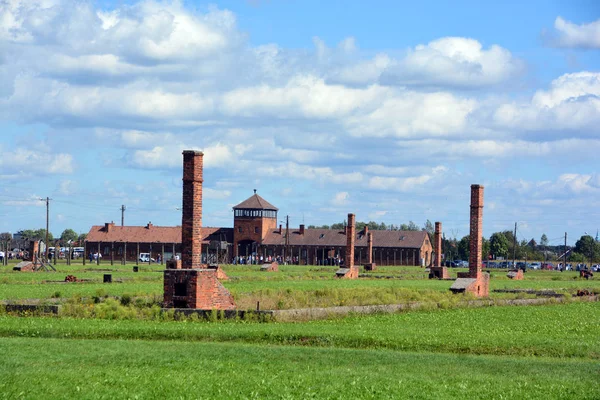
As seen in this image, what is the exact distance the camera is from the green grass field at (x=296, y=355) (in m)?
15.6

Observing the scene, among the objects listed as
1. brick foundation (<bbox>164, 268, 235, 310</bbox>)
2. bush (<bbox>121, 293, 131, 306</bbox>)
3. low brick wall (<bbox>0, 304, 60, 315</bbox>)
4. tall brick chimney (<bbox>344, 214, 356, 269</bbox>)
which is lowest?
low brick wall (<bbox>0, 304, 60, 315</bbox>)

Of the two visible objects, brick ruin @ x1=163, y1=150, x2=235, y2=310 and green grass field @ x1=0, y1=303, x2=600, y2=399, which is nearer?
green grass field @ x1=0, y1=303, x2=600, y2=399

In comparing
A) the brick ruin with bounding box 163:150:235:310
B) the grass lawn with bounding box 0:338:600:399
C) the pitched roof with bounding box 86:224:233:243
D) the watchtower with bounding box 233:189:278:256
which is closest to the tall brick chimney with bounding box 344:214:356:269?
the brick ruin with bounding box 163:150:235:310

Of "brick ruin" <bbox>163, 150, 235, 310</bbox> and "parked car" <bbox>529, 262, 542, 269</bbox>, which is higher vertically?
"brick ruin" <bbox>163, 150, 235, 310</bbox>

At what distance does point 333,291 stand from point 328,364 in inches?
772

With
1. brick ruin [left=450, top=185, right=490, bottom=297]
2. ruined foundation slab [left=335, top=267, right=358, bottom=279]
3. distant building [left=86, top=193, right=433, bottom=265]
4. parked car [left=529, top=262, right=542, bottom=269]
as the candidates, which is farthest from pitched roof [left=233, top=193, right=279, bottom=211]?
brick ruin [left=450, top=185, right=490, bottom=297]

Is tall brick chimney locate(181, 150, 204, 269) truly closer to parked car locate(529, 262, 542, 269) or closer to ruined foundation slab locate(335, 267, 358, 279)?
ruined foundation slab locate(335, 267, 358, 279)

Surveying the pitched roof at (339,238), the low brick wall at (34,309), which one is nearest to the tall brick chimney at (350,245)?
the low brick wall at (34,309)

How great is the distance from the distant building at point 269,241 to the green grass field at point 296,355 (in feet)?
279

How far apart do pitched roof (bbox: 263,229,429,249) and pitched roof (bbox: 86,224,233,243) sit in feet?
22.6

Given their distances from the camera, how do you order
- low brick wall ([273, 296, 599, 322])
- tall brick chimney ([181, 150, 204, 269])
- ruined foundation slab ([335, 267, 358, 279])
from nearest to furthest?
low brick wall ([273, 296, 599, 322]), tall brick chimney ([181, 150, 204, 269]), ruined foundation slab ([335, 267, 358, 279])

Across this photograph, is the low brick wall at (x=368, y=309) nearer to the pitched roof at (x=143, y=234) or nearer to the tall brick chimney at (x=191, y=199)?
the tall brick chimney at (x=191, y=199)

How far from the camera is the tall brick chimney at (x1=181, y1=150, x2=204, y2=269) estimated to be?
3097 centimetres

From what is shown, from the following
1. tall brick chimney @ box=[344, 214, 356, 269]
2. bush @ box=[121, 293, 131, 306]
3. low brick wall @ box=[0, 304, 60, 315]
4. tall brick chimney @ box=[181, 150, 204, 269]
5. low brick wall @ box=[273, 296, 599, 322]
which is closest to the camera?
low brick wall @ box=[0, 304, 60, 315]
